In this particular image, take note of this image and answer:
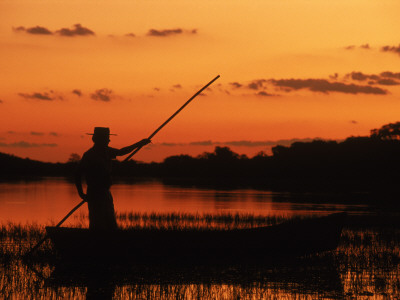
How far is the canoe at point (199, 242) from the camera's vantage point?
472 inches

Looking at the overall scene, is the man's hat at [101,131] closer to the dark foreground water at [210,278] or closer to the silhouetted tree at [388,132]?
the dark foreground water at [210,278]

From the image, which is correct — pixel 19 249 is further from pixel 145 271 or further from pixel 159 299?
pixel 159 299

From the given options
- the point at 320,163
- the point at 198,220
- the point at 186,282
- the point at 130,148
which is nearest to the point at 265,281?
the point at 186,282

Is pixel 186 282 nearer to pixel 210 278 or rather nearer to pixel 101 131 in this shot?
pixel 210 278

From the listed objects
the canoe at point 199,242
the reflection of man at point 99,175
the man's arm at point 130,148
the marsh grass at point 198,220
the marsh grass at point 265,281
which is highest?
the man's arm at point 130,148

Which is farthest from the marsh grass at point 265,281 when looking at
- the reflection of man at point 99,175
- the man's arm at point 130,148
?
the man's arm at point 130,148

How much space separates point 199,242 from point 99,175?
2.30 meters

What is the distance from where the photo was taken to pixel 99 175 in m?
11.7

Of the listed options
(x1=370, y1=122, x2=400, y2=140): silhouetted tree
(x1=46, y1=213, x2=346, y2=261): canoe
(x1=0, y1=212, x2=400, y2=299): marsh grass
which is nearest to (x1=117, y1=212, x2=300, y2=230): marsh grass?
(x1=0, y1=212, x2=400, y2=299): marsh grass

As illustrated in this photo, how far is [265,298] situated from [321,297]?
2.72ft

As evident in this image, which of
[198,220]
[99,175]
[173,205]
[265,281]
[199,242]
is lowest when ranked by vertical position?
[265,281]

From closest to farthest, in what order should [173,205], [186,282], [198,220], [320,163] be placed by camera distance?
[186,282], [198,220], [173,205], [320,163]

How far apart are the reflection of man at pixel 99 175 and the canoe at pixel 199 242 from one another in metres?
0.29

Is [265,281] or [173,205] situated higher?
[173,205]
